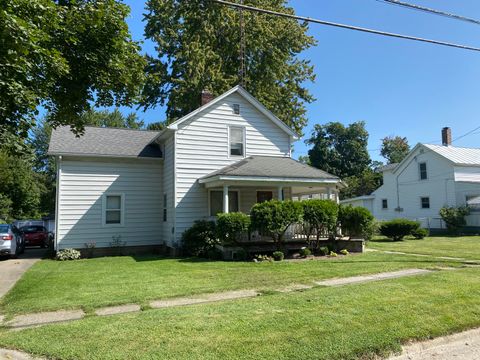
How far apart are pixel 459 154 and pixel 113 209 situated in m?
28.2

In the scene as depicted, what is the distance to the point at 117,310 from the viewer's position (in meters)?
6.61

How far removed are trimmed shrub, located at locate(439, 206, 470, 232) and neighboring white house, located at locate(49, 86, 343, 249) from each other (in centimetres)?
1375

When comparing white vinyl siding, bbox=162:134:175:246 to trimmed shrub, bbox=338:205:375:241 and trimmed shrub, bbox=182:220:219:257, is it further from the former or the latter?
trimmed shrub, bbox=338:205:375:241

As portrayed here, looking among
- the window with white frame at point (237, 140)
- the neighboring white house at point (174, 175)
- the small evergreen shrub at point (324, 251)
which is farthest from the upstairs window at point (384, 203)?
the small evergreen shrub at point (324, 251)

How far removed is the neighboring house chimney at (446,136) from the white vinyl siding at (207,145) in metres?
22.0

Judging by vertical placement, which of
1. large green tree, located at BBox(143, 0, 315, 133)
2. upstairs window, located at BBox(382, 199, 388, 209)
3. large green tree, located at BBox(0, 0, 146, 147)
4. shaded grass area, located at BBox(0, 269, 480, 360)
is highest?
large green tree, located at BBox(143, 0, 315, 133)

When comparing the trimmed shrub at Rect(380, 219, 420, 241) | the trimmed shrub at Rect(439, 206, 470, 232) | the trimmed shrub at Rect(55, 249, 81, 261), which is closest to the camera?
the trimmed shrub at Rect(55, 249, 81, 261)

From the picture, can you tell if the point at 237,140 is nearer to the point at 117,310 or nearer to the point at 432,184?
the point at 117,310

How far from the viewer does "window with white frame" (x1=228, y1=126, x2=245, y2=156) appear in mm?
17581

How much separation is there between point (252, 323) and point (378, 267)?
651cm

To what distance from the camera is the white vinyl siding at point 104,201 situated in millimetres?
16141

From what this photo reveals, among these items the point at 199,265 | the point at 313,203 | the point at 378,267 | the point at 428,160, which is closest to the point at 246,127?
the point at 313,203

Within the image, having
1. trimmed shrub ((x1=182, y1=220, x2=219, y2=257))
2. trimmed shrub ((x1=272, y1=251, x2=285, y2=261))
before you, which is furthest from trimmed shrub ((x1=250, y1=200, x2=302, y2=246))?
trimmed shrub ((x1=182, y1=220, x2=219, y2=257))

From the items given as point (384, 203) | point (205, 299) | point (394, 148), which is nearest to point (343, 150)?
point (394, 148)
